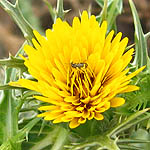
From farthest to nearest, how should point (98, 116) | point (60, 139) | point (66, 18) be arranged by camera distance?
point (66, 18), point (60, 139), point (98, 116)

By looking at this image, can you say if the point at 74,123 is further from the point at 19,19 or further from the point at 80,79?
the point at 19,19

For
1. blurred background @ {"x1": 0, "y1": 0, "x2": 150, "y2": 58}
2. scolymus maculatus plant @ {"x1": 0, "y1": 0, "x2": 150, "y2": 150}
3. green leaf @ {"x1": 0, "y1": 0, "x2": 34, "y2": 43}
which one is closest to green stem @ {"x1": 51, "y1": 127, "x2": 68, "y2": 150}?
scolymus maculatus plant @ {"x1": 0, "y1": 0, "x2": 150, "y2": 150}

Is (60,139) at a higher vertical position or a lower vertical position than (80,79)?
lower

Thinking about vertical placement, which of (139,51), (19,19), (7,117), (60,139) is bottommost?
(60,139)

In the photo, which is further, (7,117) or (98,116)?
(7,117)

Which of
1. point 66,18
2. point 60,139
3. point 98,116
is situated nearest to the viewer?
point 98,116

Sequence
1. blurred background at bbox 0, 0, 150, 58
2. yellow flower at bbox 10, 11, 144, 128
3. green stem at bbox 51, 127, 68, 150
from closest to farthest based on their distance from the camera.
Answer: yellow flower at bbox 10, 11, 144, 128 → green stem at bbox 51, 127, 68, 150 → blurred background at bbox 0, 0, 150, 58

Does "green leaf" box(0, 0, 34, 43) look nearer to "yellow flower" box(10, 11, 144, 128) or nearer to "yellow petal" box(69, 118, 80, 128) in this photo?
"yellow flower" box(10, 11, 144, 128)

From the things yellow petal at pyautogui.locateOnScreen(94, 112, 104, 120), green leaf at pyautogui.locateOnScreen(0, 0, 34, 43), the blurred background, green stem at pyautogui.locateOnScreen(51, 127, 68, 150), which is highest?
the blurred background

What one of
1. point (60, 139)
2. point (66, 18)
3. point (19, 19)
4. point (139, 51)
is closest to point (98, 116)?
point (60, 139)
